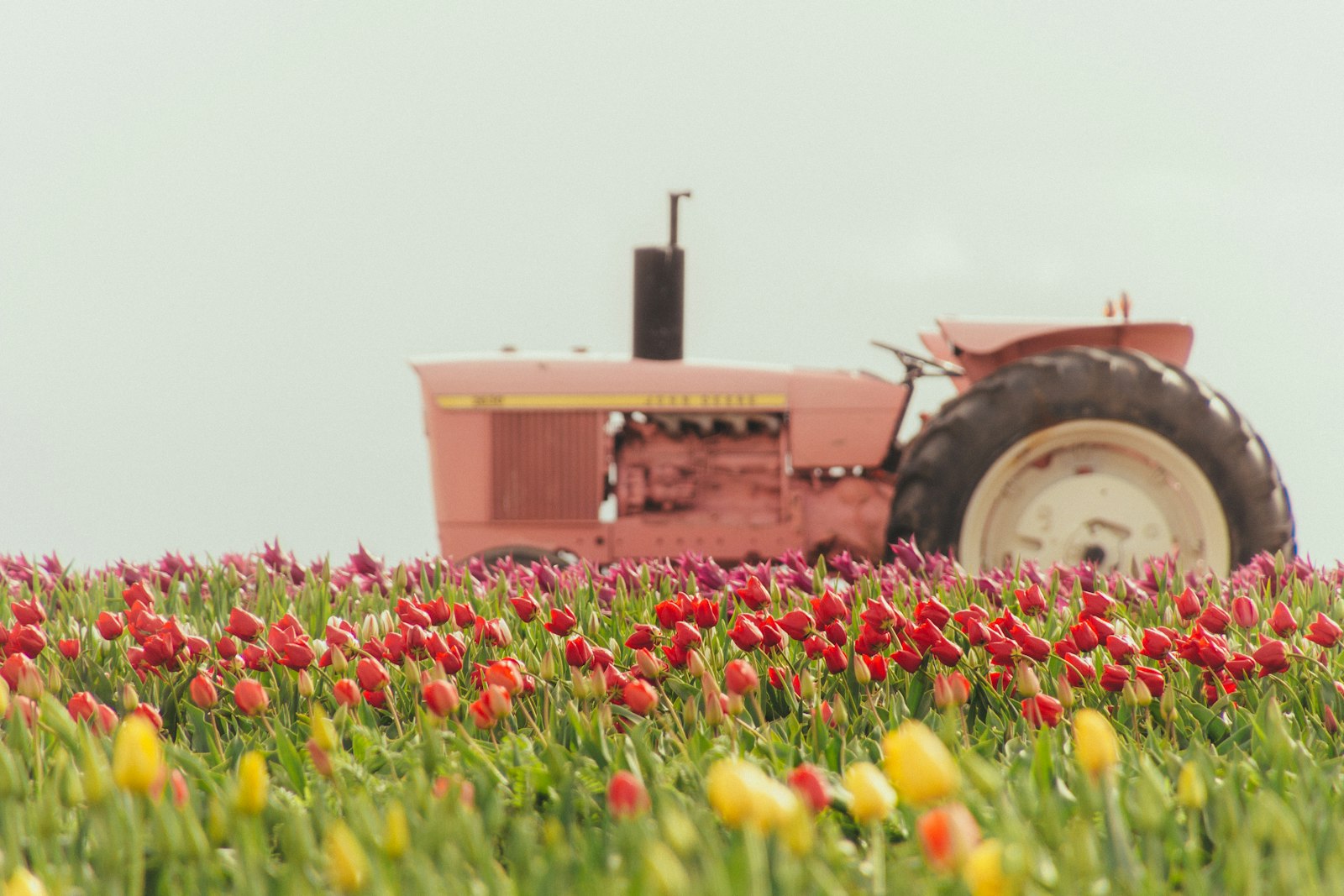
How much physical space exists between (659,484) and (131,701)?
340 centimetres

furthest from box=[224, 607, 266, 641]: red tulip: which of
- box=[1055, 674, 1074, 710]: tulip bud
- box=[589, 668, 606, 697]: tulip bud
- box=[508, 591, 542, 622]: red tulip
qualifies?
box=[1055, 674, 1074, 710]: tulip bud

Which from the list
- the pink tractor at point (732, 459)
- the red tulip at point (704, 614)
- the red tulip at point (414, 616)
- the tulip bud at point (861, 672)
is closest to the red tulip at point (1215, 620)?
the tulip bud at point (861, 672)

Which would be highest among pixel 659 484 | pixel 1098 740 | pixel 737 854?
pixel 1098 740

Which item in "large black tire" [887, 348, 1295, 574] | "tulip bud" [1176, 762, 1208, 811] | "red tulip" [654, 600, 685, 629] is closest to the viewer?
"tulip bud" [1176, 762, 1208, 811]

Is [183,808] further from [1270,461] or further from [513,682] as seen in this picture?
[1270,461]

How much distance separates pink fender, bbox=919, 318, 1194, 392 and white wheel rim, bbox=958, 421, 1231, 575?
472 mm

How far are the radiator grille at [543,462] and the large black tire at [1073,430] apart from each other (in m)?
1.31

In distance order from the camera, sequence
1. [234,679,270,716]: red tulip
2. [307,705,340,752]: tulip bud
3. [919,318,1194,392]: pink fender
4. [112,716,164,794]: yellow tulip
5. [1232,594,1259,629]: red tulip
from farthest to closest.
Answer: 1. [919,318,1194,392]: pink fender
2. [1232,594,1259,629]: red tulip
3. [234,679,270,716]: red tulip
4. [307,705,340,752]: tulip bud
5. [112,716,164,794]: yellow tulip

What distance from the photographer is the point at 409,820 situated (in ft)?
4.91

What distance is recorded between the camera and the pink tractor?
4.91 m

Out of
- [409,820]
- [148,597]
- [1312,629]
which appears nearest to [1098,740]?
[409,820]

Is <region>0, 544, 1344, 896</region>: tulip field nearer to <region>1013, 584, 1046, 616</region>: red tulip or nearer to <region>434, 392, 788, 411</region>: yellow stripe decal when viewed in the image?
<region>1013, 584, 1046, 616</region>: red tulip

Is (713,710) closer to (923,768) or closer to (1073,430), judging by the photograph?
(923,768)

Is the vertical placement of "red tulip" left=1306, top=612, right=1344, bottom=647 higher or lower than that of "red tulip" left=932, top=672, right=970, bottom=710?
lower
